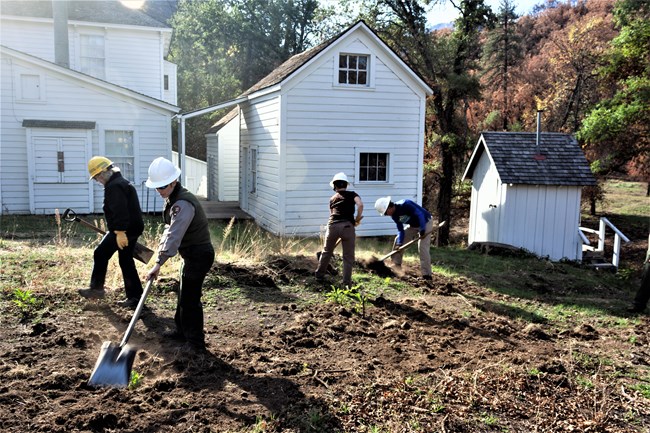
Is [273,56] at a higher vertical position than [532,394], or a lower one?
higher

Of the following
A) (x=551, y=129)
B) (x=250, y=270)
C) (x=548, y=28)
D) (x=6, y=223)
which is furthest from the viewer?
(x=548, y=28)

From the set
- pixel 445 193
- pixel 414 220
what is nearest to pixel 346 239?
pixel 414 220

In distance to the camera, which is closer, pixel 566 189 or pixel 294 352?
pixel 294 352

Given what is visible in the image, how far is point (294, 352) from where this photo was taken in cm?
607

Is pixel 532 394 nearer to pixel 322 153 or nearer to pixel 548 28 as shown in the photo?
pixel 322 153

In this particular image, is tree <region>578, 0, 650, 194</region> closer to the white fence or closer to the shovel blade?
the white fence

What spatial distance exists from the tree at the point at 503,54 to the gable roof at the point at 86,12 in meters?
20.3

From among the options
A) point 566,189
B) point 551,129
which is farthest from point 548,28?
point 566,189

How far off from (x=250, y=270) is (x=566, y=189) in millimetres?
10501

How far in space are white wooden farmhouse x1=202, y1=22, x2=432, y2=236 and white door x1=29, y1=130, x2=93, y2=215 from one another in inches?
215

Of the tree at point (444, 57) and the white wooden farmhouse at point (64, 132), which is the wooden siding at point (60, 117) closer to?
the white wooden farmhouse at point (64, 132)

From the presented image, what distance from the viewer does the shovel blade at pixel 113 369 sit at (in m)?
4.84

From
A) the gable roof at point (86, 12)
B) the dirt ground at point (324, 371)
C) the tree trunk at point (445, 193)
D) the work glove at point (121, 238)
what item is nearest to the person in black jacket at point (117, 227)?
the work glove at point (121, 238)

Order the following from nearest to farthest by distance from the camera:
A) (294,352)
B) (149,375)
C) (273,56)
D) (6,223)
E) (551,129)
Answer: (149,375) < (294,352) < (6,223) < (551,129) < (273,56)
